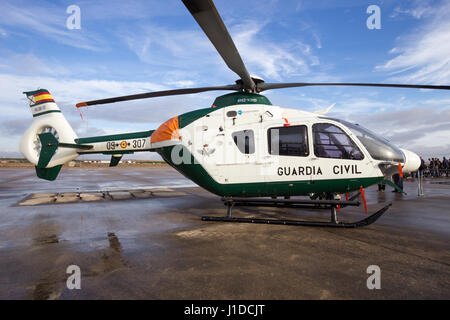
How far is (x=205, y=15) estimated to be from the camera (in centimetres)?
388

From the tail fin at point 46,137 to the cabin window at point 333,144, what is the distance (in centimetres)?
867

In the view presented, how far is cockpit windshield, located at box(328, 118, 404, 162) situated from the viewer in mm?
6219

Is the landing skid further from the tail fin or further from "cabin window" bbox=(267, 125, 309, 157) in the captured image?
the tail fin

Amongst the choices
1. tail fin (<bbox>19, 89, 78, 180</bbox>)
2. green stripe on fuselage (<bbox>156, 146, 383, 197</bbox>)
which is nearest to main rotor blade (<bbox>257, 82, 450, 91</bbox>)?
green stripe on fuselage (<bbox>156, 146, 383, 197</bbox>)

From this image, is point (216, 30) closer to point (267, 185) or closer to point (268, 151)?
point (268, 151)

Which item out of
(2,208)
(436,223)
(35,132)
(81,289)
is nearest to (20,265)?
(81,289)

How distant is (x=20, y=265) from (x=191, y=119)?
16.0ft

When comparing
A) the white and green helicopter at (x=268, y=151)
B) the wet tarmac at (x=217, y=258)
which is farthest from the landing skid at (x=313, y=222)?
the wet tarmac at (x=217, y=258)

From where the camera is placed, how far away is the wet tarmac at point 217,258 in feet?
10.1

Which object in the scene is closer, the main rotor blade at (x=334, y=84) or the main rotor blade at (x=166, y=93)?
the main rotor blade at (x=334, y=84)

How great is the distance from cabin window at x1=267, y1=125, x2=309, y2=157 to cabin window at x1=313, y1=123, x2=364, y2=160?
0.89 feet

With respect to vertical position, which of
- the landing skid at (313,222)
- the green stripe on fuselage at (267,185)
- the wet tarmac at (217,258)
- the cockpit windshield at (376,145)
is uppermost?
the cockpit windshield at (376,145)

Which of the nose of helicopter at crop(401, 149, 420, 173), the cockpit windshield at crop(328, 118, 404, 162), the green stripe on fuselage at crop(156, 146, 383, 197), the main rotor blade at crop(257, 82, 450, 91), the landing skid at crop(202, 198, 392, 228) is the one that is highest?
the main rotor blade at crop(257, 82, 450, 91)

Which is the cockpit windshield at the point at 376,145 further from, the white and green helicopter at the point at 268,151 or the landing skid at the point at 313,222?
the landing skid at the point at 313,222
